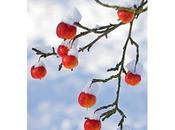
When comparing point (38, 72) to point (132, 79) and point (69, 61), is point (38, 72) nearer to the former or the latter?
point (69, 61)

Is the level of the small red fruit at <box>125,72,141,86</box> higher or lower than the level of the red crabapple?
lower

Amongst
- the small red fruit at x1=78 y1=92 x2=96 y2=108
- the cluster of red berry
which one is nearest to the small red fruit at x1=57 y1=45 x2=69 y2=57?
the cluster of red berry

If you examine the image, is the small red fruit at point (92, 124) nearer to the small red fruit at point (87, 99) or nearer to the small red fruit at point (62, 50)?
the small red fruit at point (87, 99)

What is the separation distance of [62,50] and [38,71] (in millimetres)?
Result: 77

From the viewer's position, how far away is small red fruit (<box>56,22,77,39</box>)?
115 cm

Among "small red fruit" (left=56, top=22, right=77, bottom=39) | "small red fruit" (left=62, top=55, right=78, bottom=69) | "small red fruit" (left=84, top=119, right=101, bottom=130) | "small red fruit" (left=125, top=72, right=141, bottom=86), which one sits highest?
"small red fruit" (left=56, top=22, right=77, bottom=39)

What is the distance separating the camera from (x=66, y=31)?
1147mm

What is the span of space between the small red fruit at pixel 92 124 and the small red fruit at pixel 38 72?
6.0 inches

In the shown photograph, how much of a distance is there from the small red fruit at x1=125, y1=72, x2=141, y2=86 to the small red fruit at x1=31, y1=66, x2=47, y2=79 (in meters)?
0.20

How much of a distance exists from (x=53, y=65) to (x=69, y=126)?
15cm

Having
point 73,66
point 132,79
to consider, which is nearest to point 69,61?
point 73,66

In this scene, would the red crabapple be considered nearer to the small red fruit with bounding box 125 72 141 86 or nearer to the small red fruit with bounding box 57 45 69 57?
the small red fruit with bounding box 57 45 69 57
